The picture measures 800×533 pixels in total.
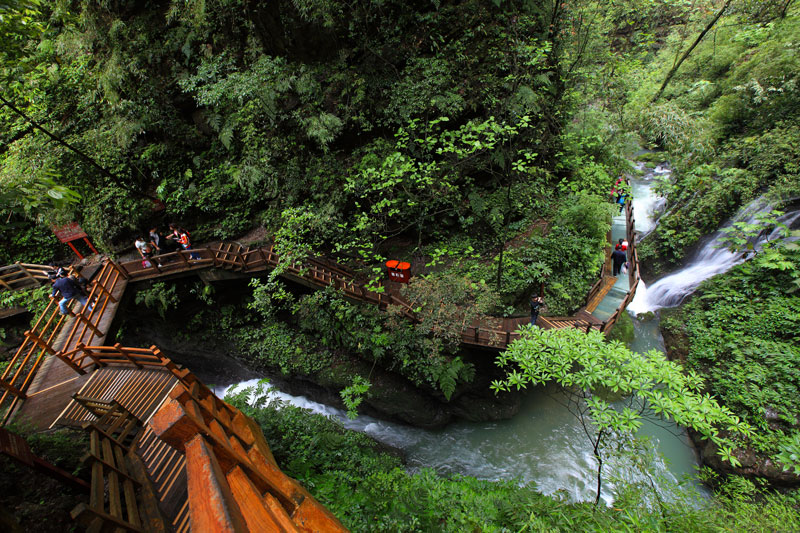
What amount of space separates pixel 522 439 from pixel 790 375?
7395mm

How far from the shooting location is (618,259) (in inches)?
499

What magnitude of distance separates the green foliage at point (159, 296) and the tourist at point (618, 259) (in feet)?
54.9

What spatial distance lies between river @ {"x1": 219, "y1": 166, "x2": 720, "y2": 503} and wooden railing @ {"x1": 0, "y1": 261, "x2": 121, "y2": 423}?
6.11 m

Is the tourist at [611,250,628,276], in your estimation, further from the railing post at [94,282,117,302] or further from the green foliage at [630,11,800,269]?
the railing post at [94,282,117,302]

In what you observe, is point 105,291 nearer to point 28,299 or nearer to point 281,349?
point 28,299

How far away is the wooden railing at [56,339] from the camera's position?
6.57 meters

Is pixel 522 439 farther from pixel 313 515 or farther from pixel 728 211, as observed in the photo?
pixel 728 211

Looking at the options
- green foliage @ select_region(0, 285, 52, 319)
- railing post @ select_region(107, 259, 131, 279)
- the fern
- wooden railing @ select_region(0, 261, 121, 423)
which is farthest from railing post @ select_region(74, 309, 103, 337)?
the fern

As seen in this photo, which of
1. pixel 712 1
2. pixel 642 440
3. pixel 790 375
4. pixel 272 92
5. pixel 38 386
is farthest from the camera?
pixel 712 1

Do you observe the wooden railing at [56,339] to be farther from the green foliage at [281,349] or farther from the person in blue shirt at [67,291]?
the green foliage at [281,349]

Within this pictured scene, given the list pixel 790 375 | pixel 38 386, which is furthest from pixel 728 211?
pixel 38 386

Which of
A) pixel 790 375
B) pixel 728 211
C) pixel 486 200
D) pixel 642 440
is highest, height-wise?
pixel 486 200

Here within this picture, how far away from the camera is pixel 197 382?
4.23 meters

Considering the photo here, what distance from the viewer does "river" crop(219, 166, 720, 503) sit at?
894 cm
